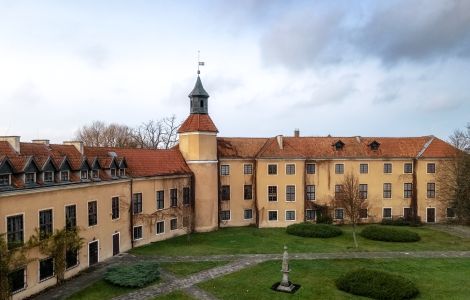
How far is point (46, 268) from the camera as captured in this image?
2553 centimetres

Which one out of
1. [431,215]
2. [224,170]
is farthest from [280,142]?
[431,215]

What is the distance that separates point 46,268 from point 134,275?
564 cm

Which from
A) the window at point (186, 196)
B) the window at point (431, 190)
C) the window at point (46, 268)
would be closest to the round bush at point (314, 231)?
the window at point (186, 196)

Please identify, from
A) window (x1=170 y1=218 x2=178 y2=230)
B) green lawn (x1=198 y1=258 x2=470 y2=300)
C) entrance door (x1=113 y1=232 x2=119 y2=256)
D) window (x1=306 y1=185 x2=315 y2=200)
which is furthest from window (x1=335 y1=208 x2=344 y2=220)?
entrance door (x1=113 y1=232 x2=119 y2=256)

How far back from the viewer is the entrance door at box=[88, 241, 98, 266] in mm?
30031

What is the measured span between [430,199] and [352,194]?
1509cm

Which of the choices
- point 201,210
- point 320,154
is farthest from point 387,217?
point 201,210

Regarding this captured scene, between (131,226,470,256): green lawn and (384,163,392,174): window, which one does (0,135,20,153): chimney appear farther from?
(384,163,392,174): window

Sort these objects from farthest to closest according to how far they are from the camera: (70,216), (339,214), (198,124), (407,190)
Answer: (407,190) → (339,214) → (198,124) → (70,216)

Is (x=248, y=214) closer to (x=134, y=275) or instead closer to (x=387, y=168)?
(x=387, y=168)

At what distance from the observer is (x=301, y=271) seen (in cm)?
2878

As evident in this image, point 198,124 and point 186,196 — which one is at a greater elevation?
point 198,124

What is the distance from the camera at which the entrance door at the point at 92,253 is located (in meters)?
30.0

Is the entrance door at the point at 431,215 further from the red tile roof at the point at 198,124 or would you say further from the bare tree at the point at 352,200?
the red tile roof at the point at 198,124
